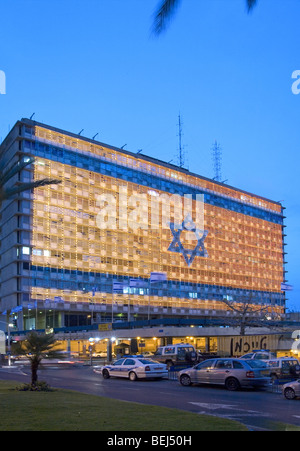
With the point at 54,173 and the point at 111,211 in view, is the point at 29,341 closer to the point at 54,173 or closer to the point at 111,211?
the point at 54,173

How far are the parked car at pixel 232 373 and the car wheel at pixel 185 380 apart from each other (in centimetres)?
6

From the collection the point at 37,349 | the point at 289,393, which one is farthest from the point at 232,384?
the point at 37,349

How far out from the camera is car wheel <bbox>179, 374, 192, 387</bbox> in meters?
26.9

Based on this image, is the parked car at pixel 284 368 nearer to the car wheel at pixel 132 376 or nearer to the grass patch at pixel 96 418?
the car wheel at pixel 132 376

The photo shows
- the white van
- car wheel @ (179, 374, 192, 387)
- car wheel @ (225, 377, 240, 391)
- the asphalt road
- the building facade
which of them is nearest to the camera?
the asphalt road

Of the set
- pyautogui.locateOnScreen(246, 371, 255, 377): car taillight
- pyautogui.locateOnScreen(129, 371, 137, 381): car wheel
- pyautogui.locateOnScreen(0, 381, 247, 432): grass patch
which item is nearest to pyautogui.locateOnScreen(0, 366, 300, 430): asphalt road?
pyautogui.locateOnScreen(246, 371, 255, 377): car taillight

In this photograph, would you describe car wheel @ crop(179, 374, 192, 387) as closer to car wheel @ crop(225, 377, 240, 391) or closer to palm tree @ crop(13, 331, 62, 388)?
car wheel @ crop(225, 377, 240, 391)

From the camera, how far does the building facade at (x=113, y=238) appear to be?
9719 centimetres

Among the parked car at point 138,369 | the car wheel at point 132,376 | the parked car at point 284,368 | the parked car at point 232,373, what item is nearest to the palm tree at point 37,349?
the parked car at point 232,373

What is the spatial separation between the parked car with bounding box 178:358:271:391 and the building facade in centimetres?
5703

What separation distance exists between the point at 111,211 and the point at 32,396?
9202 cm

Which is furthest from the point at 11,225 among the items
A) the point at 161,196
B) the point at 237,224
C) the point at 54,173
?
the point at 237,224

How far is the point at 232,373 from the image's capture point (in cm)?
2472
